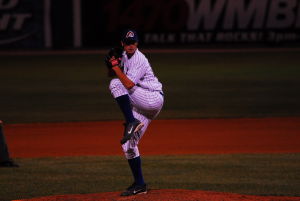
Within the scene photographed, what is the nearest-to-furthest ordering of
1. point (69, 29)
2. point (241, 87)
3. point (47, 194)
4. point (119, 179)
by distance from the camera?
point (47, 194) < point (119, 179) < point (241, 87) < point (69, 29)

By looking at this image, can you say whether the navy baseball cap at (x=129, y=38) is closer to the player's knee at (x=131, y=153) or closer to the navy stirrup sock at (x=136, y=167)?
the player's knee at (x=131, y=153)

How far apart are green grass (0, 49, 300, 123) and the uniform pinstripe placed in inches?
295

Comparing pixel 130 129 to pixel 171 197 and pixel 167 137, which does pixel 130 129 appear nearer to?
pixel 171 197

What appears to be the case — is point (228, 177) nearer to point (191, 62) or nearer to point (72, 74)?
point (72, 74)

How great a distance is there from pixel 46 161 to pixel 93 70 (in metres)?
13.2

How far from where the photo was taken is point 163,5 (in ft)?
101

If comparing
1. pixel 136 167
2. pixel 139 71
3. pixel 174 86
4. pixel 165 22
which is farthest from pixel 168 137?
pixel 165 22

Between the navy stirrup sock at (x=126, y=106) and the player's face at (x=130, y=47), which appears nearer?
the navy stirrup sock at (x=126, y=106)

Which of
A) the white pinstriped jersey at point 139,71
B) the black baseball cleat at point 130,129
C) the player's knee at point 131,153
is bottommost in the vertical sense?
the player's knee at point 131,153

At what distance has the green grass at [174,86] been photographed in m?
15.2

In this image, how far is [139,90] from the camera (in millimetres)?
6809

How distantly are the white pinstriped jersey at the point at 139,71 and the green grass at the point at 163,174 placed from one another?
187cm

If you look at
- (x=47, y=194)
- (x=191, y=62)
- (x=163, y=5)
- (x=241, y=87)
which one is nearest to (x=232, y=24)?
(x=163, y=5)

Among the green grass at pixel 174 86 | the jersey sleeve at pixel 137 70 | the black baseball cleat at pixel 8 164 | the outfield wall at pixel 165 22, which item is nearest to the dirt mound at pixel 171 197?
the jersey sleeve at pixel 137 70
